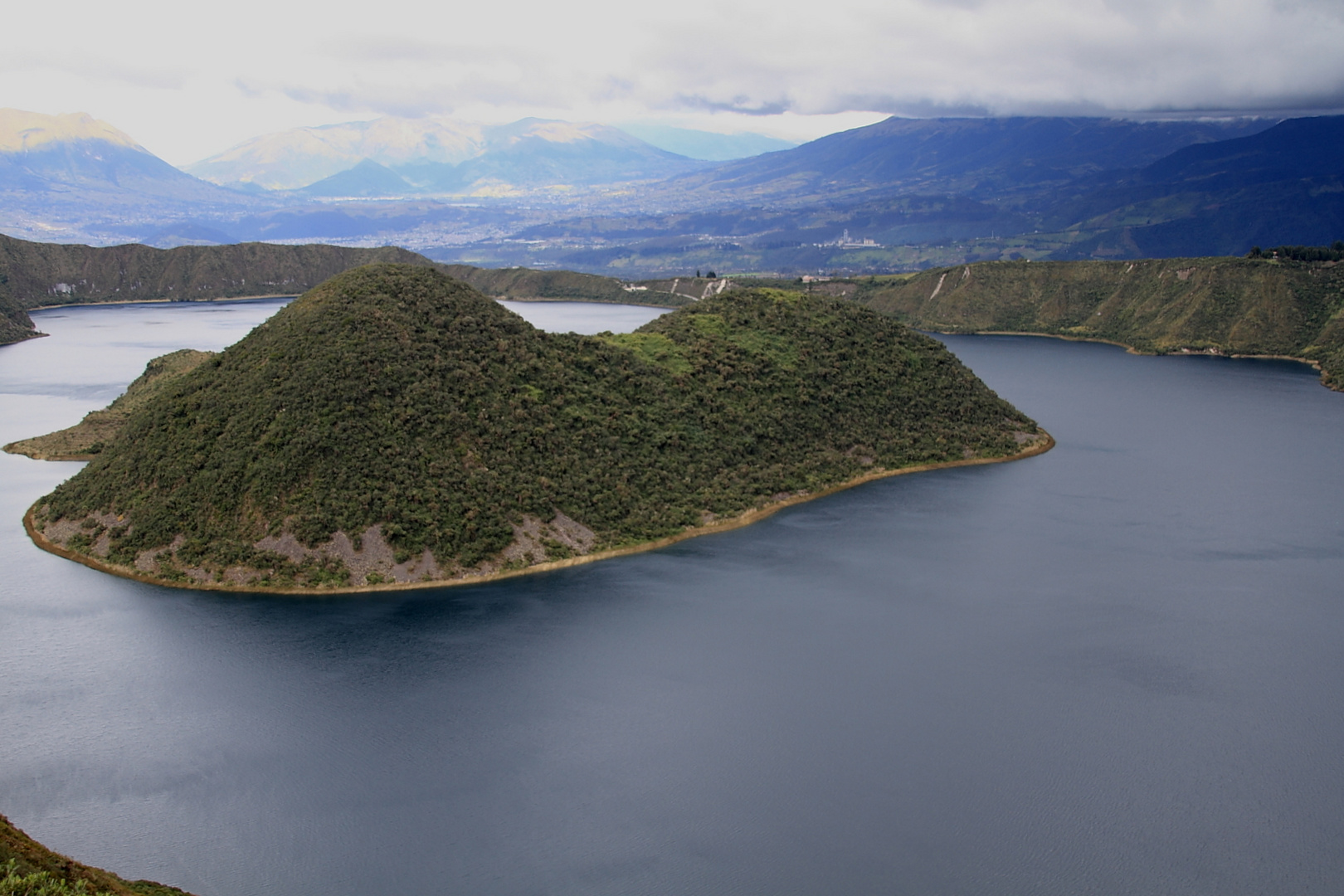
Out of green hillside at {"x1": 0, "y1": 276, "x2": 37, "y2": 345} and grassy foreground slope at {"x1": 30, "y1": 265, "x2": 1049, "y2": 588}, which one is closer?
grassy foreground slope at {"x1": 30, "y1": 265, "x2": 1049, "y2": 588}

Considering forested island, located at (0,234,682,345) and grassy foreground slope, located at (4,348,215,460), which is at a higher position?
forested island, located at (0,234,682,345)

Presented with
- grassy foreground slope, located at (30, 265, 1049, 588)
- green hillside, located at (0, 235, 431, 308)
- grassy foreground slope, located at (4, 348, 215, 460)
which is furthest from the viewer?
green hillside, located at (0, 235, 431, 308)

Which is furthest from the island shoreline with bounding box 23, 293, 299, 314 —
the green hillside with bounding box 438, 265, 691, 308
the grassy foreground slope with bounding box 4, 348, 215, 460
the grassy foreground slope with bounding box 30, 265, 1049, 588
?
the grassy foreground slope with bounding box 30, 265, 1049, 588

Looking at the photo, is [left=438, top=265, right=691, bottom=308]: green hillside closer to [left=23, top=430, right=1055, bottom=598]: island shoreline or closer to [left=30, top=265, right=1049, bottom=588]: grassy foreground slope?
[left=30, top=265, right=1049, bottom=588]: grassy foreground slope

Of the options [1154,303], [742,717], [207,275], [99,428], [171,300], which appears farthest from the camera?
[207,275]

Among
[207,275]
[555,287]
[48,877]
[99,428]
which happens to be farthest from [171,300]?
[48,877]

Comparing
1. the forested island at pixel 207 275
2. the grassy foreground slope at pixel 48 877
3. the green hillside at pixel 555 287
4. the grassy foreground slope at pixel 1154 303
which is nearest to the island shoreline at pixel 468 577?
the grassy foreground slope at pixel 48 877

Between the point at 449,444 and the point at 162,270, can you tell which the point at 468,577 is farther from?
the point at 162,270
